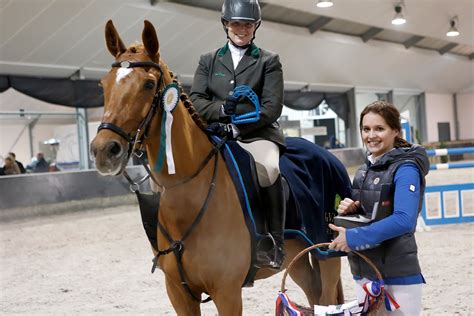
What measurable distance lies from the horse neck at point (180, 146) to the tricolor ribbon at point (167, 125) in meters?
0.02

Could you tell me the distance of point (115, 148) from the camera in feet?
5.87

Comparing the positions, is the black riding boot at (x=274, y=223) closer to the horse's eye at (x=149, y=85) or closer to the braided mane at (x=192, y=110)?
the braided mane at (x=192, y=110)

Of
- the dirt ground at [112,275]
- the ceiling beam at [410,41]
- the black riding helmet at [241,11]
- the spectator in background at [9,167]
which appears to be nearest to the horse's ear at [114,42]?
the black riding helmet at [241,11]

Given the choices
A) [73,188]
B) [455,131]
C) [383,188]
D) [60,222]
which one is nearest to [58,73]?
[73,188]

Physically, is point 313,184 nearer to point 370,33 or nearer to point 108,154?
point 108,154

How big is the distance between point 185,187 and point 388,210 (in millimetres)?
838

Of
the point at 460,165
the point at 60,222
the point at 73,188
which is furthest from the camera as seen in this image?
the point at 73,188

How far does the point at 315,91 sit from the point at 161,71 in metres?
15.8

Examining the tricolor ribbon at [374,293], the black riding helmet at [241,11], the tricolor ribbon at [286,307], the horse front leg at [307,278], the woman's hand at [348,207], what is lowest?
the horse front leg at [307,278]

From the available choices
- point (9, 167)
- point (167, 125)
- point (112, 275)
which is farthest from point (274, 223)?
point (9, 167)

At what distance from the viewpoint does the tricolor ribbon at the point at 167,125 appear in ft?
6.64

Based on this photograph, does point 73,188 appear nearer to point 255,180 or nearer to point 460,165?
point 460,165

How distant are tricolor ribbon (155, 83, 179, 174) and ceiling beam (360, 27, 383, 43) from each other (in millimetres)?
14977

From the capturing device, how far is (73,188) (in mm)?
9555
